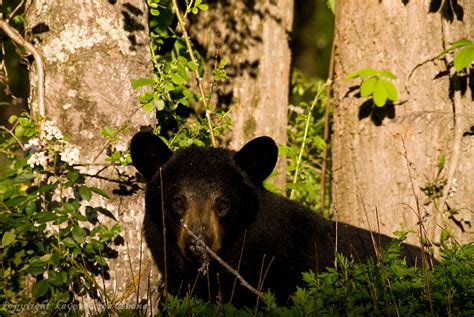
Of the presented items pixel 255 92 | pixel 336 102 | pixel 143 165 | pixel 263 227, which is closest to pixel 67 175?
pixel 143 165

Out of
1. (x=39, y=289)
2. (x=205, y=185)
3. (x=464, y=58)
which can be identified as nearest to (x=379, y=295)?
(x=205, y=185)

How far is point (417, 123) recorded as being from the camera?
6.79 m

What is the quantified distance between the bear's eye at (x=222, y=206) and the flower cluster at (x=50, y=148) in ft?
3.52

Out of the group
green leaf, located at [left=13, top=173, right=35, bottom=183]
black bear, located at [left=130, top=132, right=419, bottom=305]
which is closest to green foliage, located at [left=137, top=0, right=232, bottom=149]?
black bear, located at [left=130, top=132, right=419, bottom=305]

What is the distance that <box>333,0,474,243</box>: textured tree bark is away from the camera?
677cm

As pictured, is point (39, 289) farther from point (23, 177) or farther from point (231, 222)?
point (231, 222)

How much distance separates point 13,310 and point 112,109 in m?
1.68

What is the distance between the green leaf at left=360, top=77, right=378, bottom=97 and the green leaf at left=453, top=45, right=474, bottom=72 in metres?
0.78

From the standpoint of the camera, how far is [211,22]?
7.51m

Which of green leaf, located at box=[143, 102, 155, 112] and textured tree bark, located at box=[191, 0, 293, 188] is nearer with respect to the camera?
green leaf, located at box=[143, 102, 155, 112]

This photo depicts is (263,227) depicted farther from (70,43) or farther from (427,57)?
(427,57)

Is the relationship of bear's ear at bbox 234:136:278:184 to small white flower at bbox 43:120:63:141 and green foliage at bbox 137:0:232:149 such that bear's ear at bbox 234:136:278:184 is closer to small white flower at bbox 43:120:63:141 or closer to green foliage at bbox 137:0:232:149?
green foliage at bbox 137:0:232:149

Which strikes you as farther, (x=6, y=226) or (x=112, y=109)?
(x=112, y=109)

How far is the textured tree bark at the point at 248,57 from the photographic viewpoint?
292 inches
